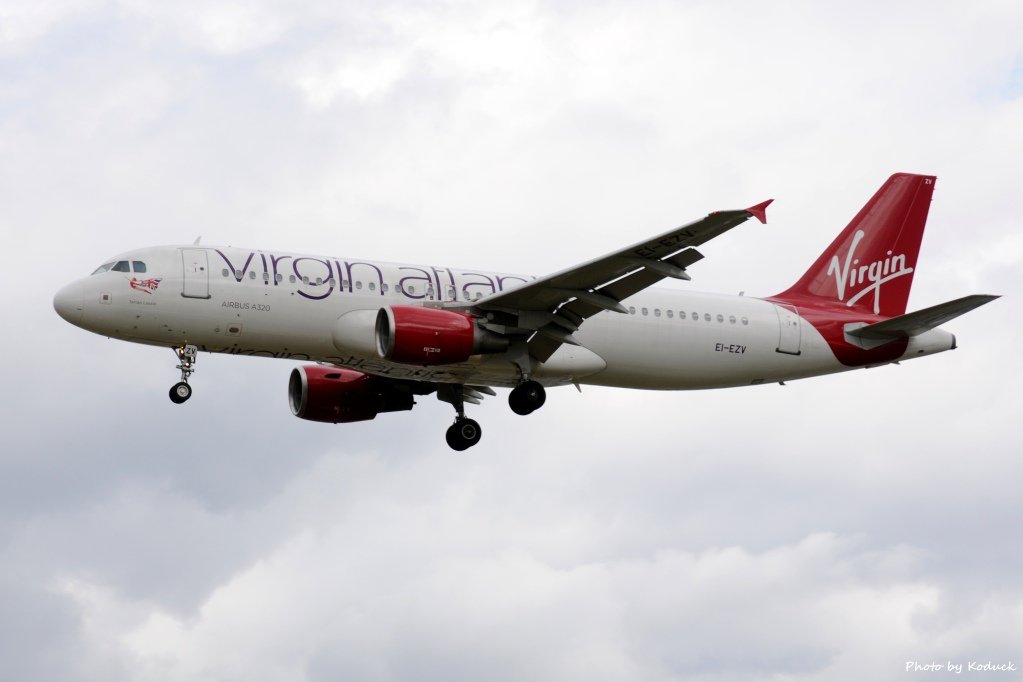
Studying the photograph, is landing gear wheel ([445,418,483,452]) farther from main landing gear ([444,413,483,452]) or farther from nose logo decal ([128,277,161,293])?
nose logo decal ([128,277,161,293])

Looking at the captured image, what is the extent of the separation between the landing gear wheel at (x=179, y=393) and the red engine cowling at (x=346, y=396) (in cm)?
667

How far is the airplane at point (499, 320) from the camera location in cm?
3841

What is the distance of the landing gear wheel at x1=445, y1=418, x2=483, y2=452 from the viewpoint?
147 ft

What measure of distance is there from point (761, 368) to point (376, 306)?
36.0 ft

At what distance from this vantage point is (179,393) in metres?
39.0

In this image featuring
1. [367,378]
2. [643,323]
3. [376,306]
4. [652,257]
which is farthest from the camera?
[367,378]

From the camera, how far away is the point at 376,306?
130ft

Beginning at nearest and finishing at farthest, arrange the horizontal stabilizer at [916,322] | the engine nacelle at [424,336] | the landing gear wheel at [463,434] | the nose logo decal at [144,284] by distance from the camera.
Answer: the engine nacelle at [424,336] < the nose logo decal at [144,284] < the horizontal stabilizer at [916,322] < the landing gear wheel at [463,434]

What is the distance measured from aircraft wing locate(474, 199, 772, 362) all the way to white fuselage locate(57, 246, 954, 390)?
120 cm

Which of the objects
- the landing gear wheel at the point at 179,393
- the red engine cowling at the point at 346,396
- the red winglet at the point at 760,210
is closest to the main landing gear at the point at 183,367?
the landing gear wheel at the point at 179,393

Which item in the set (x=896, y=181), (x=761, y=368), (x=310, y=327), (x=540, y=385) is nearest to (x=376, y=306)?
(x=310, y=327)

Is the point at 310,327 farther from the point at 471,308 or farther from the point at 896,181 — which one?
the point at 896,181

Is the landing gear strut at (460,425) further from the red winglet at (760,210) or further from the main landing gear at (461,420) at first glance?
the red winglet at (760,210)

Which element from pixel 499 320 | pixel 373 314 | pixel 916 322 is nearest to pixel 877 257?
pixel 916 322
